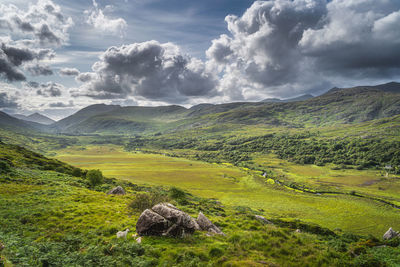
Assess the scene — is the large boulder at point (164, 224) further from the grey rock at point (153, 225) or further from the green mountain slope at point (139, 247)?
the green mountain slope at point (139, 247)

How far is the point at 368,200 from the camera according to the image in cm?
8900

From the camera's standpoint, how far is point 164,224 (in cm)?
1825

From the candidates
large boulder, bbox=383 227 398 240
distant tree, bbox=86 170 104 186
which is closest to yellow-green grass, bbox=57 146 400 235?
large boulder, bbox=383 227 398 240

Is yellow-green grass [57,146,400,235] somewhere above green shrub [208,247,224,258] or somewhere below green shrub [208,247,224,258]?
below

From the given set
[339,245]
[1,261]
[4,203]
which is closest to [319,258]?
[339,245]

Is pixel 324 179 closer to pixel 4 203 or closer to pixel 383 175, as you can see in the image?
pixel 383 175

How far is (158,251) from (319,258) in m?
12.3

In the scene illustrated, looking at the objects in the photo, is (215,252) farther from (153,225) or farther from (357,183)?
(357,183)

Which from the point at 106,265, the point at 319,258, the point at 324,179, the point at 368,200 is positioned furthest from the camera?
the point at 324,179

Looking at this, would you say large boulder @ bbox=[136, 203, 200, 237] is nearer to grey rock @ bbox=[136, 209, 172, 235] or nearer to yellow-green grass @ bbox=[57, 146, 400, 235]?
grey rock @ bbox=[136, 209, 172, 235]

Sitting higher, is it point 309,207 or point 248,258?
point 248,258

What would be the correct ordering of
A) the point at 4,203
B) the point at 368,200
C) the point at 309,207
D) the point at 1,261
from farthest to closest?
1. the point at 368,200
2. the point at 309,207
3. the point at 4,203
4. the point at 1,261

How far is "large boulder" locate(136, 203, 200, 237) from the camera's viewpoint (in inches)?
711

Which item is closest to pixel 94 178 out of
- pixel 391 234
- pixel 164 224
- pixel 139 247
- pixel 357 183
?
pixel 164 224
